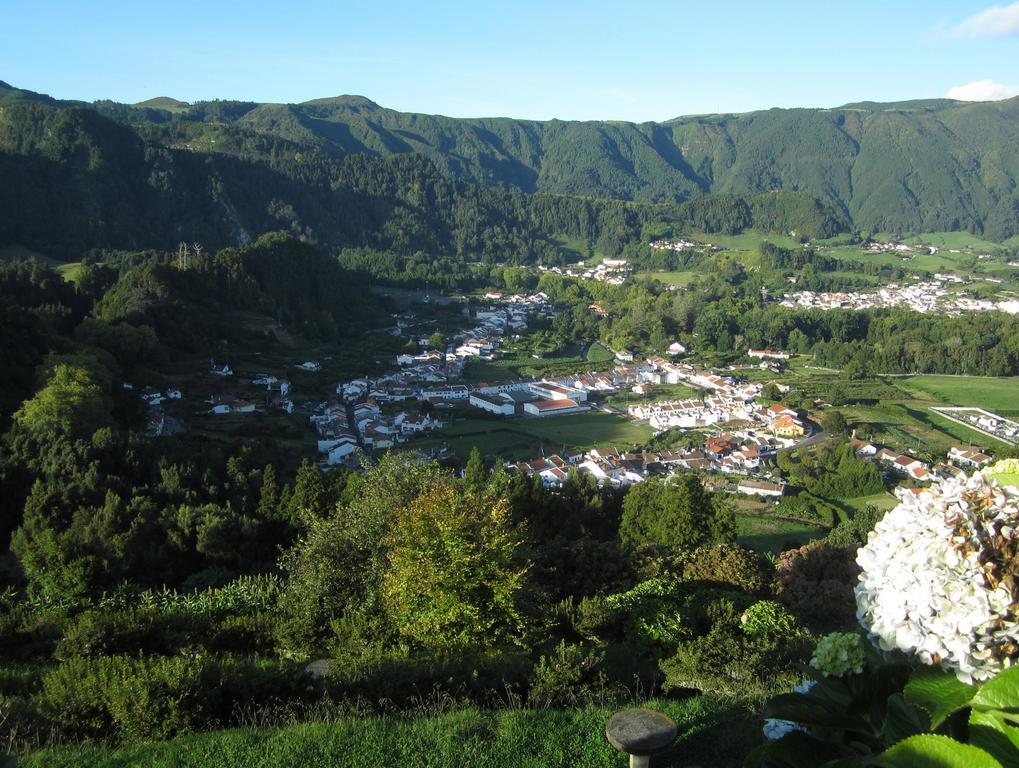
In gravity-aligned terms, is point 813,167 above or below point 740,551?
above

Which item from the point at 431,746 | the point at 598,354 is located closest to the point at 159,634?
the point at 431,746

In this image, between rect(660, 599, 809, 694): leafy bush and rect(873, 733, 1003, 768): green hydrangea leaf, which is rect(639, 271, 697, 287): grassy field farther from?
rect(873, 733, 1003, 768): green hydrangea leaf

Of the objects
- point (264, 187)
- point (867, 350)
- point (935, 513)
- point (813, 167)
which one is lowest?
point (867, 350)

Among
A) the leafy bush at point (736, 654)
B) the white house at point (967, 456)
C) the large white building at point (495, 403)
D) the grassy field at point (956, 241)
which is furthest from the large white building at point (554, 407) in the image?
the grassy field at point (956, 241)

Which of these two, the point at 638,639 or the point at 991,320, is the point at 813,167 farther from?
the point at 638,639

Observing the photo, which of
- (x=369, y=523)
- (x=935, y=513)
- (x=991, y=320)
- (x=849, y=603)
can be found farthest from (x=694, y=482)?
(x=991, y=320)

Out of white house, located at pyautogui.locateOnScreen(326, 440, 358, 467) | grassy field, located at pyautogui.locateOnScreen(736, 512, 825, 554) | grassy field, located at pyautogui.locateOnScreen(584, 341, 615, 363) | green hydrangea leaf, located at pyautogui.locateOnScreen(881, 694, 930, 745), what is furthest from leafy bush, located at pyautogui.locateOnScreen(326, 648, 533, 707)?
grassy field, located at pyautogui.locateOnScreen(584, 341, 615, 363)
